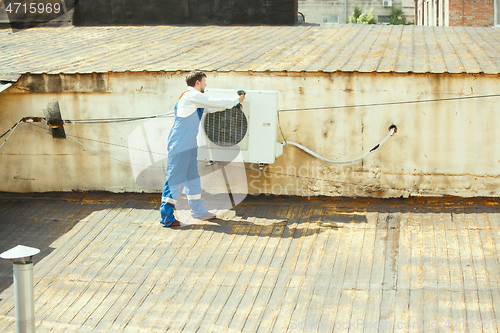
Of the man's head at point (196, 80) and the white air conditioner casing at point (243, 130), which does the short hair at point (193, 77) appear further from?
the white air conditioner casing at point (243, 130)

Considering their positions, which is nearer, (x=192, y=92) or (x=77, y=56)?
(x=192, y=92)

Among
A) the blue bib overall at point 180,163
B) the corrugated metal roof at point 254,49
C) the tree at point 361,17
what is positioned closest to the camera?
the blue bib overall at point 180,163

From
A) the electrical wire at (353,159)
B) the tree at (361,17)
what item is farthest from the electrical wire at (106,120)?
the tree at (361,17)

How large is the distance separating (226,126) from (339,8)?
32245 mm

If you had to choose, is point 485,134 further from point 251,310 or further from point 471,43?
point 251,310

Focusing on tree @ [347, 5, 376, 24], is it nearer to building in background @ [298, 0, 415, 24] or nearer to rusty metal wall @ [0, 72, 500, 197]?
building in background @ [298, 0, 415, 24]

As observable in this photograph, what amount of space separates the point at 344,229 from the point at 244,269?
154cm

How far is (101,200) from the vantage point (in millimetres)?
7859

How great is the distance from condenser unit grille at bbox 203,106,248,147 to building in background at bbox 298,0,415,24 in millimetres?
31347

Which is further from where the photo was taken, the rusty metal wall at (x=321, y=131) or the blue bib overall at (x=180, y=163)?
the rusty metal wall at (x=321, y=131)

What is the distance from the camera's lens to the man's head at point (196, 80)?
658 cm

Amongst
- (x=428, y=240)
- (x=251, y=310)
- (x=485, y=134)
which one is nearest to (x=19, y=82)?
(x=251, y=310)

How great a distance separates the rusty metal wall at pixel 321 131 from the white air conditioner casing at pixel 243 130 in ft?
1.42

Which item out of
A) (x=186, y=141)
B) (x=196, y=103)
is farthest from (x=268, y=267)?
(x=196, y=103)
